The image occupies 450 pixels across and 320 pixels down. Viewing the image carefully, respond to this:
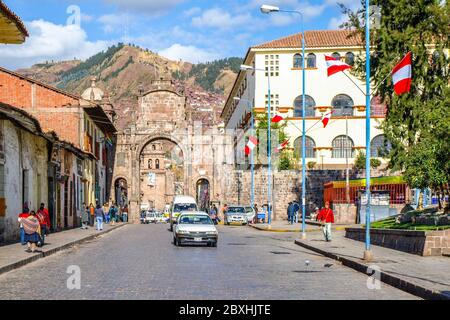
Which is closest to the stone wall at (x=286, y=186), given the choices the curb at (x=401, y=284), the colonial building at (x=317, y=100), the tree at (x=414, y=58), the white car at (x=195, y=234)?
the colonial building at (x=317, y=100)

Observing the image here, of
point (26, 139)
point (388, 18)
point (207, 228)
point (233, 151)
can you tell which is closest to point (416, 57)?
point (388, 18)

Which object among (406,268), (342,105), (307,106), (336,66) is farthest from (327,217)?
(342,105)

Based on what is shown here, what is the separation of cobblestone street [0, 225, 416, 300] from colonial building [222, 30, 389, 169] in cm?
4897

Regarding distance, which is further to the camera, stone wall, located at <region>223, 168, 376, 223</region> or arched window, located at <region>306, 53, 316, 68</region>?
arched window, located at <region>306, 53, 316, 68</region>

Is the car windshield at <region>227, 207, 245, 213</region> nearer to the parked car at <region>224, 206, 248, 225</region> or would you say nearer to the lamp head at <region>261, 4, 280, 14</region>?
Answer: the parked car at <region>224, 206, 248, 225</region>

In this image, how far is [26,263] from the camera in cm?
2005

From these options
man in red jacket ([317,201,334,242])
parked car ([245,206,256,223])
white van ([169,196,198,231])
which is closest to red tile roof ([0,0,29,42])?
man in red jacket ([317,201,334,242])

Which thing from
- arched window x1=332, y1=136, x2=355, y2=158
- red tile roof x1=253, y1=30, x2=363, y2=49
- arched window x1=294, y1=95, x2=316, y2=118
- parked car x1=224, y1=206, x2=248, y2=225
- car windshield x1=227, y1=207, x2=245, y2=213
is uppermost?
red tile roof x1=253, y1=30, x2=363, y2=49

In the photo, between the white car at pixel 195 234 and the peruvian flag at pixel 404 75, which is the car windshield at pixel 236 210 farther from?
the peruvian flag at pixel 404 75

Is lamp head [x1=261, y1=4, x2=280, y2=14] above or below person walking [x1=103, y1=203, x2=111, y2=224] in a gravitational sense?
above

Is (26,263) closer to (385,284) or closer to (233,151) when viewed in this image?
(385,284)

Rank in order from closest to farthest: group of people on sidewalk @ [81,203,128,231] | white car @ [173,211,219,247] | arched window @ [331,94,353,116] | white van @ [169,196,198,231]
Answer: white car @ [173,211,219,247] → group of people on sidewalk @ [81,203,128,231] → white van @ [169,196,198,231] → arched window @ [331,94,353,116]

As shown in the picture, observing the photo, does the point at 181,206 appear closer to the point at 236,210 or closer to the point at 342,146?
the point at 236,210

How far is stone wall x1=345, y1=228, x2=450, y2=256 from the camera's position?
2048 centimetres
